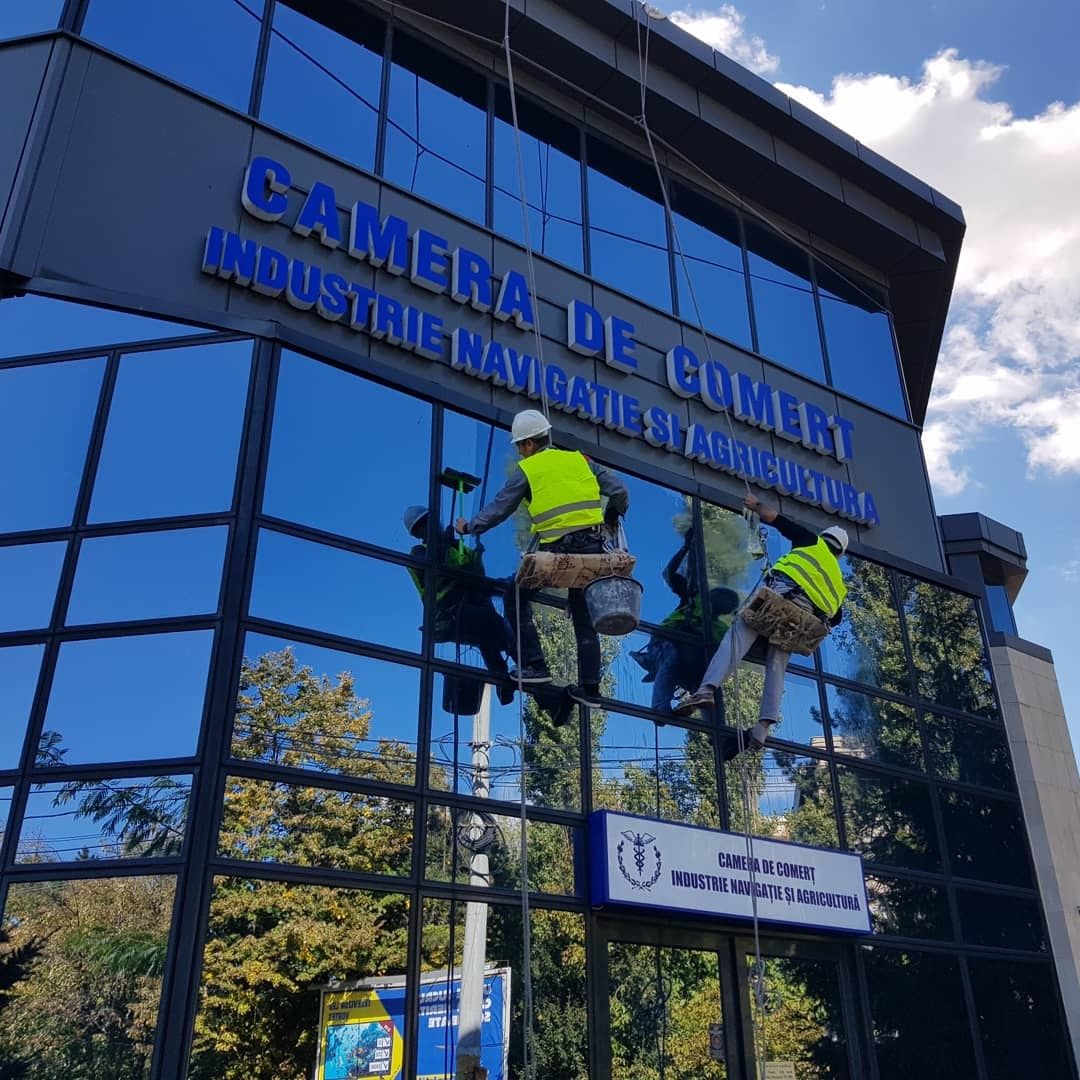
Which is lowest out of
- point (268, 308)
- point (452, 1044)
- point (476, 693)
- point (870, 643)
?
point (452, 1044)

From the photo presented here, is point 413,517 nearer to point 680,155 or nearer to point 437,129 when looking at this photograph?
point 437,129

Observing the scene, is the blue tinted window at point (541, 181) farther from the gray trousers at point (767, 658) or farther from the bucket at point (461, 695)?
the bucket at point (461, 695)

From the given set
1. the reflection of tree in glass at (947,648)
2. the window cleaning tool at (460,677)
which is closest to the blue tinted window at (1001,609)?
the reflection of tree in glass at (947,648)

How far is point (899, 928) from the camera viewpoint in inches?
384

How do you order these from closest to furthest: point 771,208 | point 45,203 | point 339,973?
point 339,973 < point 45,203 < point 771,208

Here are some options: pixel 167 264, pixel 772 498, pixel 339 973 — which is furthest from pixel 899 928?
pixel 167 264

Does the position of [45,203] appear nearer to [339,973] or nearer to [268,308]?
[268,308]

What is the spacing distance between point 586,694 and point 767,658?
189cm

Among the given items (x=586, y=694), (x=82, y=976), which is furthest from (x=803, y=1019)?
(x=82, y=976)

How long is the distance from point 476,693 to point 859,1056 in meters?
4.36

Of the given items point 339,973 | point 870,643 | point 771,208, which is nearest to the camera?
point 339,973

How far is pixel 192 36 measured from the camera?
9484 millimetres

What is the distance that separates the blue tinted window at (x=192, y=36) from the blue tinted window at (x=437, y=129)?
144 centimetres

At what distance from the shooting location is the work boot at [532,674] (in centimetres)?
831
